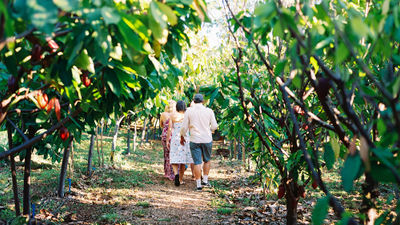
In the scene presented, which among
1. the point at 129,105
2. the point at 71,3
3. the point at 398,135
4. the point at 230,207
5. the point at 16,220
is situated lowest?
the point at 230,207

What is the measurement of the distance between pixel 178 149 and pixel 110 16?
5.36m

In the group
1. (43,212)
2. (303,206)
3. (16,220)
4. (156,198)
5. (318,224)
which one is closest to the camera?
(318,224)

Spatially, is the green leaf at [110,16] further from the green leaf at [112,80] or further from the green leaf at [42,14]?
the green leaf at [112,80]

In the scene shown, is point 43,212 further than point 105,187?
No

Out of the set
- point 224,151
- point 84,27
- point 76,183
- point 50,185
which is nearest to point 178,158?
point 76,183

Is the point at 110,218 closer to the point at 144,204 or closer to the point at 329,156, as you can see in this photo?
the point at 144,204

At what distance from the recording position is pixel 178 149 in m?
6.11

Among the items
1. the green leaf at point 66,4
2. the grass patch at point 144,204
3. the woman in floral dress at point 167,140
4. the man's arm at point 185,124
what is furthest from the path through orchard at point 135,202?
the green leaf at point 66,4

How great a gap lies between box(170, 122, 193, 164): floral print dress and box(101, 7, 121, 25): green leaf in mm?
5250

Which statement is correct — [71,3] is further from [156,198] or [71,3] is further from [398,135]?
[156,198]

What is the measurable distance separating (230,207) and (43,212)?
7.63ft

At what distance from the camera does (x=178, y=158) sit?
601cm

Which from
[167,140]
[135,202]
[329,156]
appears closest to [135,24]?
[329,156]

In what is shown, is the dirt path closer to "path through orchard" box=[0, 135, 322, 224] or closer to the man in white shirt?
"path through orchard" box=[0, 135, 322, 224]
